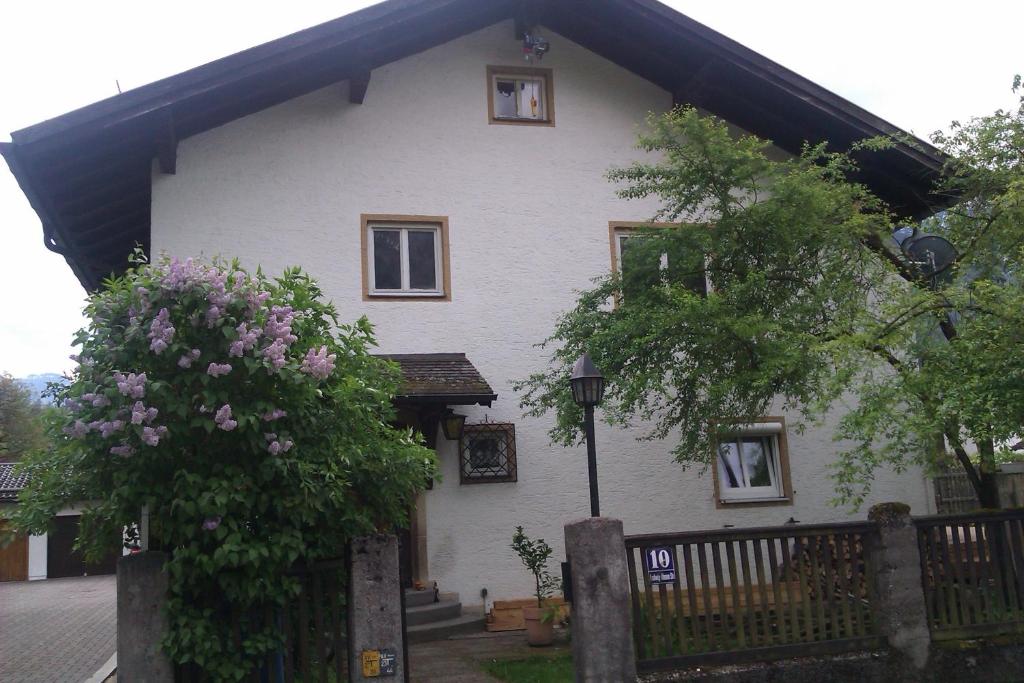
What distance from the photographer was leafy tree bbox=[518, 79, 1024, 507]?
26.7 feet

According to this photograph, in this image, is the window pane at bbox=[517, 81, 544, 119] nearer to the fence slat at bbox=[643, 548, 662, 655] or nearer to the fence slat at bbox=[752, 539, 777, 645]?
the fence slat at bbox=[752, 539, 777, 645]

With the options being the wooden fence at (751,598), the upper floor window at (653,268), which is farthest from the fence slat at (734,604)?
the upper floor window at (653,268)

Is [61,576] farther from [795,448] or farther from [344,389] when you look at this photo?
[344,389]

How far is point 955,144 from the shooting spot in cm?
1088

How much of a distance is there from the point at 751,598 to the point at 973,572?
6.91ft

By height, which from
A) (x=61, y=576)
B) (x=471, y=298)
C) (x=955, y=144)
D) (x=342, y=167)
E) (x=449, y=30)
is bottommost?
(x=61, y=576)

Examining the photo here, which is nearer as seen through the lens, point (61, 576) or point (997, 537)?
point (997, 537)

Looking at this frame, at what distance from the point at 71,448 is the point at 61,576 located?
1455 inches

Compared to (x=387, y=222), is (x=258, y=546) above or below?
below

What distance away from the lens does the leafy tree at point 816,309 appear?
26.7 feet

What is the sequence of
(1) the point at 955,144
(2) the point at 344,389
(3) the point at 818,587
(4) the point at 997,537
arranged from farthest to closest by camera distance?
(1) the point at 955,144
(4) the point at 997,537
(3) the point at 818,587
(2) the point at 344,389

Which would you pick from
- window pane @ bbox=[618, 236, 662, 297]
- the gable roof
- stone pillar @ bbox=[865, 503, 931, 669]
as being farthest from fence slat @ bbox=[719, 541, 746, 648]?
the gable roof

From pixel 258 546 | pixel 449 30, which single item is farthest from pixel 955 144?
pixel 258 546

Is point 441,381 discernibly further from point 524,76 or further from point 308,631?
point 308,631
